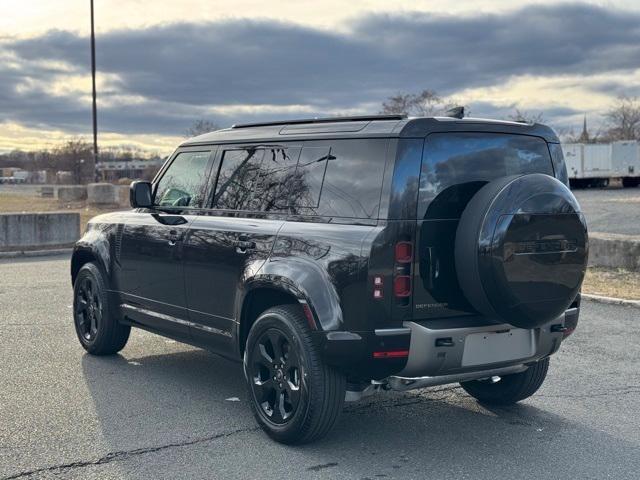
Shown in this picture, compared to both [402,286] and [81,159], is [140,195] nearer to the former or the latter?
[402,286]

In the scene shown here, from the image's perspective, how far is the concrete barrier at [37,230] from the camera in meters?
16.5

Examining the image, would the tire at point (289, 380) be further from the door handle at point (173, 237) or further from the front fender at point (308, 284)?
the door handle at point (173, 237)

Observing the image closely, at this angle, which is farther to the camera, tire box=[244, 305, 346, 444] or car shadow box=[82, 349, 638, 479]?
tire box=[244, 305, 346, 444]

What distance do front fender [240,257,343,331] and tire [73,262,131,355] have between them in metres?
2.49

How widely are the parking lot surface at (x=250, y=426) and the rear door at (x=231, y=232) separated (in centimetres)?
66

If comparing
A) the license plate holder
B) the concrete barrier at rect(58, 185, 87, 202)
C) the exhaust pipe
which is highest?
the concrete barrier at rect(58, 185, 87, 202)

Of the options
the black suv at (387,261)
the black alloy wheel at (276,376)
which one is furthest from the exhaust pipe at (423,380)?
the black alloy wheel at (276,376)

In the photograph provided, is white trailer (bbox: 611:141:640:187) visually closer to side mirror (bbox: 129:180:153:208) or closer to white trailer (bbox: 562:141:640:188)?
white trailer (bbox: 562:141:640:188)

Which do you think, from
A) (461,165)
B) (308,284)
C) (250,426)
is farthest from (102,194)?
(461,165)

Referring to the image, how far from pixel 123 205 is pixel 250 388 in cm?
2722

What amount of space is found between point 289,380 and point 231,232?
1145mm

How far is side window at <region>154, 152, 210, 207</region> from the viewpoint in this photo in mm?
5965

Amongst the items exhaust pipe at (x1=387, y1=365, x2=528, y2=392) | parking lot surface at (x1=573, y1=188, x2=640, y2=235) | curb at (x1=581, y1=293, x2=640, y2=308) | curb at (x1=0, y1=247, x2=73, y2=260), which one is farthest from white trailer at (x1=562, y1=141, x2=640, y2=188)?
exhaust pipe at (x1=387, y1=365, x2=528, y2=392)

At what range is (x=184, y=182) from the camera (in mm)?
6199
